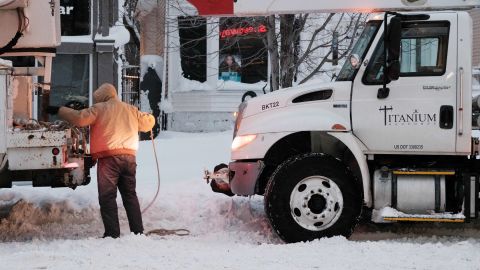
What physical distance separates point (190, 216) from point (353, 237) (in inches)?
85.6

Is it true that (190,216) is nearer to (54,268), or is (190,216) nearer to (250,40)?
(54,268)

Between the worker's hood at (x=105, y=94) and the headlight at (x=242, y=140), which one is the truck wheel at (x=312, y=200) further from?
the worker's hood at (x=105, y=94)

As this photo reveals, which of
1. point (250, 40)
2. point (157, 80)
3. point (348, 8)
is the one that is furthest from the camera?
point (157, 80)

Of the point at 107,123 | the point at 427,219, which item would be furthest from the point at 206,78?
the point at 427,219

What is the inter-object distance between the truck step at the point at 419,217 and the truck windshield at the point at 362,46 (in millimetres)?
1486

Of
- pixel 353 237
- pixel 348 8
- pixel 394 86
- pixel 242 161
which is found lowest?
pixel 353 237

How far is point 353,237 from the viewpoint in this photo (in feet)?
27.3

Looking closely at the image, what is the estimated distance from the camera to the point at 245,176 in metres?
7.97

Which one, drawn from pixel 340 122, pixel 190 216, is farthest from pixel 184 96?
pixel 340 122

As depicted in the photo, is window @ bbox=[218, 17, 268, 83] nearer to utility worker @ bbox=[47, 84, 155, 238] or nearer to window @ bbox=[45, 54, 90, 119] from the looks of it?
window @ bbox=[45, 54, 90, 119]

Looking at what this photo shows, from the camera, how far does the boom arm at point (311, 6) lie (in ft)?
24.3

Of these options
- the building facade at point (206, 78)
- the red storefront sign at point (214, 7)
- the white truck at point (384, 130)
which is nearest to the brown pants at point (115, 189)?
the white truck at point (384, 130)

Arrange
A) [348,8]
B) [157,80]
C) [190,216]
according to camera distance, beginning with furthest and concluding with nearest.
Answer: [157,80], [190,216], [348,8]

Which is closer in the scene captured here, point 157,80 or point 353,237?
point 353,237
